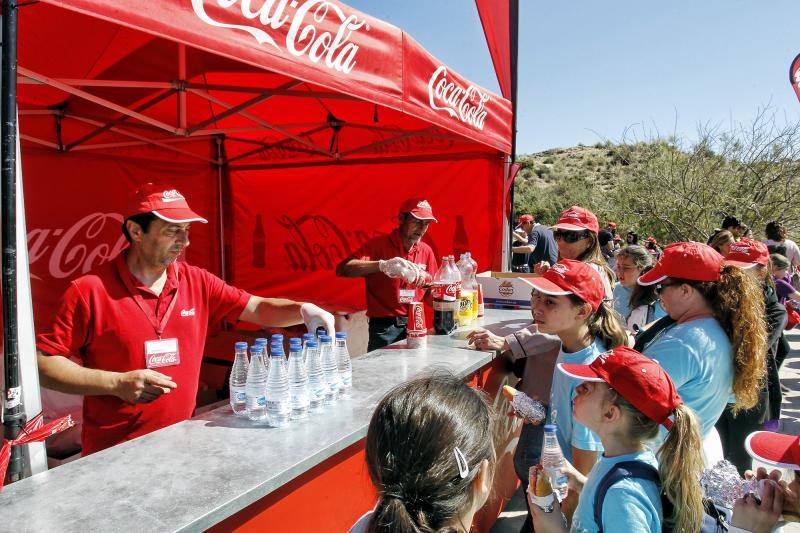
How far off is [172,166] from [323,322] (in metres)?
4.78

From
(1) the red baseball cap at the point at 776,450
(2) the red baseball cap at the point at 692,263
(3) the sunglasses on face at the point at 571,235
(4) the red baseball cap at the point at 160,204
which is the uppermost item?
(4) the red baseball cap at the point at 160,204

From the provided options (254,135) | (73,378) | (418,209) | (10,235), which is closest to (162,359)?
(73,378)

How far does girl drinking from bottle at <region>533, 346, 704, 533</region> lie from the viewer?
154 cm

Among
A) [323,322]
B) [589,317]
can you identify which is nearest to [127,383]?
[323,322]

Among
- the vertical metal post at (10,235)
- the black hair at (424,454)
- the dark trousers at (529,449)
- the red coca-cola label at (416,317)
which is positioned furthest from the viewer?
the red coca-cola label at (416,317)

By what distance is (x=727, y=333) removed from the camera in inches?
89.0

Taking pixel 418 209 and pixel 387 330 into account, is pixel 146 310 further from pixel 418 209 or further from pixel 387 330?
pixel 418 209

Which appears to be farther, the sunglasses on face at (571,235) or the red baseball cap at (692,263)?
the sunglasses on face at (571,235)

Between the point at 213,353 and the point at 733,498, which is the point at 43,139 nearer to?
the point at 213,353

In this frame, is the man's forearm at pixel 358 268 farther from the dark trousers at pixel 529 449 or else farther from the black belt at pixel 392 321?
the dark trousers at pixel 529 449

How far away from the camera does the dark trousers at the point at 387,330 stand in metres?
4.12

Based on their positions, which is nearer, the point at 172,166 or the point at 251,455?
the point at 251,455

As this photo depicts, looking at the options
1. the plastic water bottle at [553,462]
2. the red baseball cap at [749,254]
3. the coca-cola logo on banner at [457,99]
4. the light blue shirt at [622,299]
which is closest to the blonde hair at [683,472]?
the plastic water bottle at [553,462]

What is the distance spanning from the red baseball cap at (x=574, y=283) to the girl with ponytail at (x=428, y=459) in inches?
51.2
